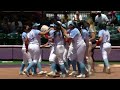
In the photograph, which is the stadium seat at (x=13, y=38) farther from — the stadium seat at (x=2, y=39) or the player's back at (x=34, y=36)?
the player's back at (x=34, y=36)

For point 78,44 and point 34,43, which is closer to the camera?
point 78,44

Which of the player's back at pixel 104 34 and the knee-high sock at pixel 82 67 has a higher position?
the player's back at pixel 104 34

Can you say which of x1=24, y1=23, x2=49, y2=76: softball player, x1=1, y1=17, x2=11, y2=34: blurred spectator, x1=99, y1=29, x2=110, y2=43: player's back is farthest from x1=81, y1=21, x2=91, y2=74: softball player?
x1=1, y1=17, x2=11, y2=34: blurred spectator

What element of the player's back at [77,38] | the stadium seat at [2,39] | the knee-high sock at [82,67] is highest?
the player's back at [77,38]

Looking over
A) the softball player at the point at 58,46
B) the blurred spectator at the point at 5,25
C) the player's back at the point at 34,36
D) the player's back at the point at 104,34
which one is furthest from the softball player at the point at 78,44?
the blurred spectator at the point at 5,25

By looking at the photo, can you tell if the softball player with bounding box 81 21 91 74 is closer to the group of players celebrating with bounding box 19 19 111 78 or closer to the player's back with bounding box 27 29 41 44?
the group of players celebrating with bounding box 19 19 111 78

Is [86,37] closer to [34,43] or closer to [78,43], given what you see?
[78,43]

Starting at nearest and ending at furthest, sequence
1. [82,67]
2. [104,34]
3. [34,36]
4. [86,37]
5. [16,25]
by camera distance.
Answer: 1. [82,67]
2. [34,36]
3. [86,37]
4. [104,34]
5. [16,25]

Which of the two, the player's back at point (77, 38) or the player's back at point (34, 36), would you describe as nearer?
the player's back at point (77, 38)

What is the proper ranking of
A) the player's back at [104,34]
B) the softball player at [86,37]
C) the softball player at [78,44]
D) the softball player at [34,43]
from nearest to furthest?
the softball player at [78,44]
the softball player at [34,43]
the softball player at [86,37]
the player's back at [104,34]

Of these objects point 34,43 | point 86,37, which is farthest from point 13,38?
point 86,37

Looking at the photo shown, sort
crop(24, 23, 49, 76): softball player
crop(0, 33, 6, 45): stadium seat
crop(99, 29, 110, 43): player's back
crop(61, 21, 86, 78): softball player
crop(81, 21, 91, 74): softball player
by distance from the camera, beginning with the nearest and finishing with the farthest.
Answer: crop(61, 21, 86, 78): softball player < crop(24, 23, 49, 76): softball player < crop(81, 21, 91, 74): softball player < crop(99, 29, 110, 43): player's back < crop(0, 33, 6, 45): stadium seat

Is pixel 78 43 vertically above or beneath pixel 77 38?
beneath
